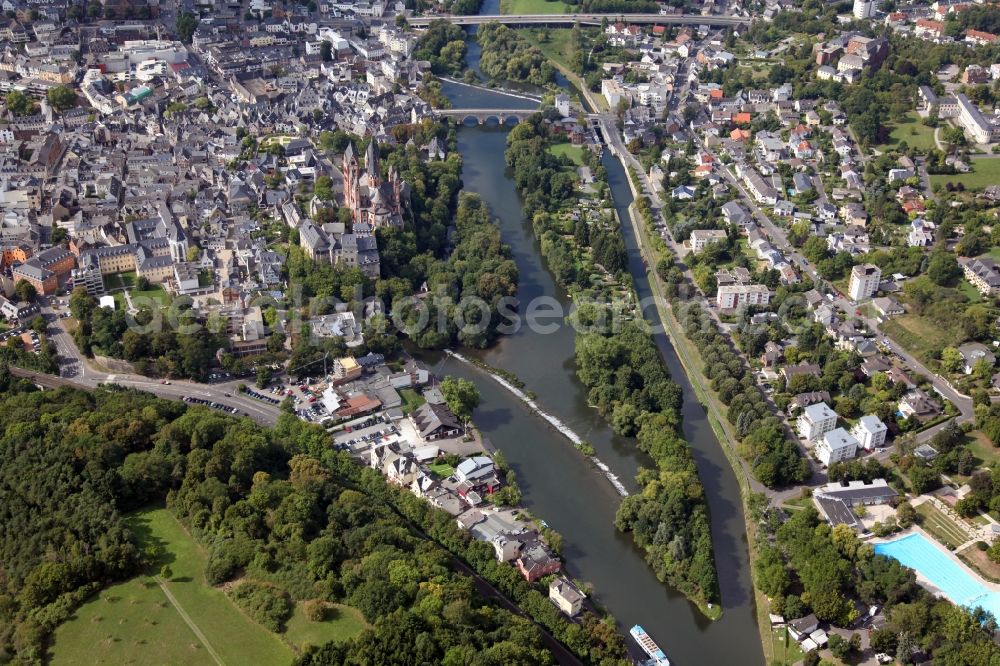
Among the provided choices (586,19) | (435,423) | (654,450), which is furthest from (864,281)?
(586,19)

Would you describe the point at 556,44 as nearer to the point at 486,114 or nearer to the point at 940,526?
the point at 486,114

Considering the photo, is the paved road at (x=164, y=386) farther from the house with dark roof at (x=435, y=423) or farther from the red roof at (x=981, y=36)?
the red roof at (x=981, y=36)

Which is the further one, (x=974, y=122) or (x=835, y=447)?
(x=974, y=122)

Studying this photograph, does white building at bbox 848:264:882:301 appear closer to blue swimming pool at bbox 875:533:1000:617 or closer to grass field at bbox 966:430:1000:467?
grass field at bbox 966:430:1000:467

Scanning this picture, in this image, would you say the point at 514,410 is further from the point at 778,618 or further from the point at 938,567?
the point at 938,567

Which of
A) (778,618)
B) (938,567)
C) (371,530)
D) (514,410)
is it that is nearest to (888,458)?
(938,567)

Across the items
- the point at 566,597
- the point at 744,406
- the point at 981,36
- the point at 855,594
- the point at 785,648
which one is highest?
the point at 981,36

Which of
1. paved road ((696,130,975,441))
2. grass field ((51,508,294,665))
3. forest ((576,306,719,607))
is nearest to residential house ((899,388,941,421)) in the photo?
paved road ((696,130,975,441))
